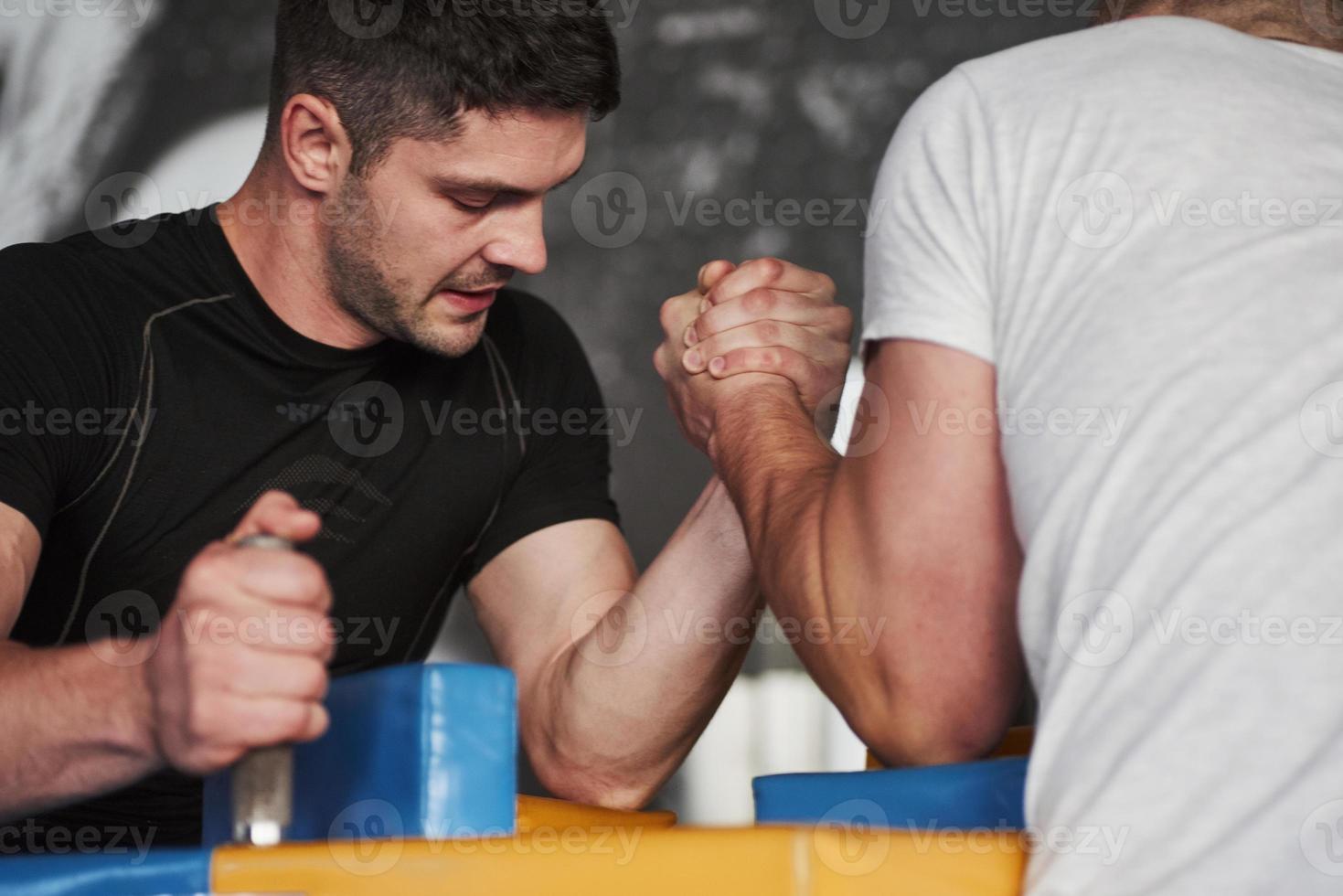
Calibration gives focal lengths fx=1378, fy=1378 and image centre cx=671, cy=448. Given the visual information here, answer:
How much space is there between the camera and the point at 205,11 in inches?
107

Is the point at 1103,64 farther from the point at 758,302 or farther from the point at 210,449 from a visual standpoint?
the point at 210,449

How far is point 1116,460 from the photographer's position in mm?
671

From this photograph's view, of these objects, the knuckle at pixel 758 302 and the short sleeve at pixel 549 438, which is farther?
the short sleeve at pixel 549 438

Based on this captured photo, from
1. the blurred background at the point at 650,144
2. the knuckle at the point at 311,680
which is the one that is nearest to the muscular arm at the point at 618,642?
the knuckle at the point at 311,680

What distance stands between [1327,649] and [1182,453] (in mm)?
Result: 111

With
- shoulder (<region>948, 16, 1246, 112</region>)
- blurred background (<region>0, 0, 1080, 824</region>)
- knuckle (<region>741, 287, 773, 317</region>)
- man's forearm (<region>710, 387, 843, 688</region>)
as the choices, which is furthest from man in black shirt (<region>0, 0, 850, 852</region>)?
blurred background (<region>0, 0, 1080, 824</region>)

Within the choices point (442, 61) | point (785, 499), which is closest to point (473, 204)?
point (442, 61)

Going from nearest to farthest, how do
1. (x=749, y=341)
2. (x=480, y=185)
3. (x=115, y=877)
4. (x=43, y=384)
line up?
1. (x=115, y=877)
2. (x=749, y=341)
3. (x=43, y=384)
4. (x=480, y=185)

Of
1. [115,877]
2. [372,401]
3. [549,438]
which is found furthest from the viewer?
[549,438]

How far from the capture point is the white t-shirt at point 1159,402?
0.63 m

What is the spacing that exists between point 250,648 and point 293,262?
0.83 m

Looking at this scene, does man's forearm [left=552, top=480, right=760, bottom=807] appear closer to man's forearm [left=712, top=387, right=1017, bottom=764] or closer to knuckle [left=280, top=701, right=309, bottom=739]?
man's forearm [left=712, top=387, right=1017, bottom=764]

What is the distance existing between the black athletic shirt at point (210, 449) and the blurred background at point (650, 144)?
1.02 meters

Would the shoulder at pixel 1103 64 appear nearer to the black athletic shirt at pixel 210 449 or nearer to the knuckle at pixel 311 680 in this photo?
the knuckle at pixel 311 680
